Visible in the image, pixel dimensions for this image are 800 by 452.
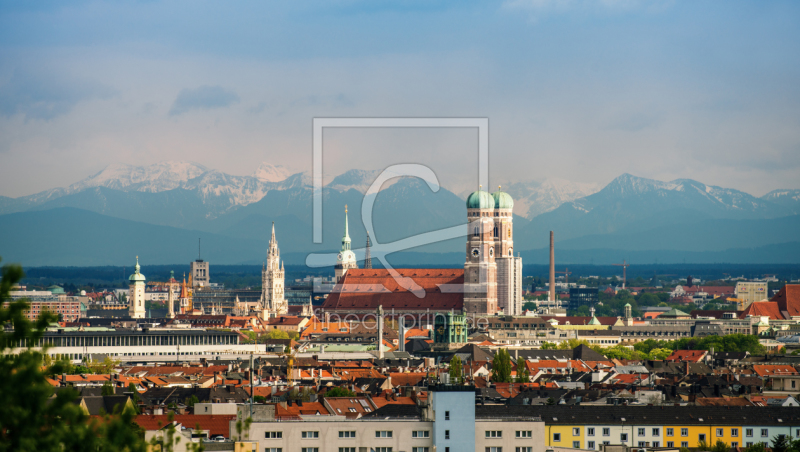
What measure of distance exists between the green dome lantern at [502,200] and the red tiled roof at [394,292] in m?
10.6

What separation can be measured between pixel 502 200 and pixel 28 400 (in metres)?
152

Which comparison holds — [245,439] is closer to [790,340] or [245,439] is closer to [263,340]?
[790,340]

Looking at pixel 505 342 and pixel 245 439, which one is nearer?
pixel 245 439

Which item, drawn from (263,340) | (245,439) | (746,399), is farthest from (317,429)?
(263,340)

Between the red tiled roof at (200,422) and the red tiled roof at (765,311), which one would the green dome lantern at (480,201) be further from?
the red tiled roof at (200,422)

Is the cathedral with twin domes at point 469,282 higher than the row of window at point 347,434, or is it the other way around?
the cathedral with twin domes at point 469,282

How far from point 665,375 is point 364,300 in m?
85.7

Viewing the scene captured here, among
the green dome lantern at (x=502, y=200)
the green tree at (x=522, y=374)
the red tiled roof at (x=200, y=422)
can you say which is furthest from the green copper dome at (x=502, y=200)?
the red tiled roof at (x=200, y=422)

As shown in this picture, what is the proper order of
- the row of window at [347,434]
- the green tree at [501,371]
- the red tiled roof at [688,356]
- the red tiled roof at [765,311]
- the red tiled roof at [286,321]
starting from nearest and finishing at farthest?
the row of window at [347,434] → the green tree at [501,371] → the red tiled roof at [688,356] → the red tiled roof at [765,311] → the red tiled roof at [286,321]

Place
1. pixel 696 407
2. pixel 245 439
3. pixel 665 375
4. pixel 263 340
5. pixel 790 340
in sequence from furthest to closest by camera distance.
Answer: pixel 263 340, pixel 790 340, pixel 665 375, pixel 696 407, pixel 245 439

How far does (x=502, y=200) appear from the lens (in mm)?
166000

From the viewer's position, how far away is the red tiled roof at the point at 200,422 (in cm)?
3638

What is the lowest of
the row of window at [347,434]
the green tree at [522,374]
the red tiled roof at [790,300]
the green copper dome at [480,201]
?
the green tree at [522,374]

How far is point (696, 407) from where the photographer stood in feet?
161
